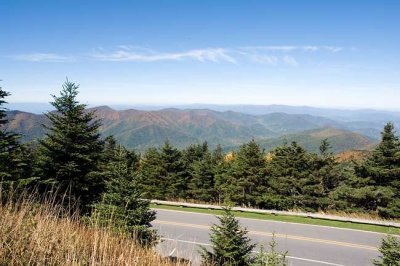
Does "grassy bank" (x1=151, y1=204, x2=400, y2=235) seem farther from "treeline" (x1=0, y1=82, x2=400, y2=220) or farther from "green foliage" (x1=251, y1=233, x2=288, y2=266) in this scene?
"green foliage" (x1=251, y1=233, x2=288, y2=266)

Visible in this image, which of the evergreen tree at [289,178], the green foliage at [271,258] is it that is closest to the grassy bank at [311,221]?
the evergreen tree at [289,178]

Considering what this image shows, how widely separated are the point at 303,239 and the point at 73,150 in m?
13.9

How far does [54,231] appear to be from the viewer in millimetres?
4348

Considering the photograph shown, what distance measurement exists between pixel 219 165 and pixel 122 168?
33549 mm

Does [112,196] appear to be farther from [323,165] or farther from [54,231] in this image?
[323,165]

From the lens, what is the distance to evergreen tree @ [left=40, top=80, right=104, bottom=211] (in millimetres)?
17781

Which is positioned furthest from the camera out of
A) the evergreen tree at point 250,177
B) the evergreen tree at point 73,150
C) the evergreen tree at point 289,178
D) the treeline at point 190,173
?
the evergreen tree at point 250,177

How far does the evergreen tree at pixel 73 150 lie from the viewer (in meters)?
17.8

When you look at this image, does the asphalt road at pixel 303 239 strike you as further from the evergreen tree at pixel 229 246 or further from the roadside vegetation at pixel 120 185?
the roadside vegetation at pixel 120 185

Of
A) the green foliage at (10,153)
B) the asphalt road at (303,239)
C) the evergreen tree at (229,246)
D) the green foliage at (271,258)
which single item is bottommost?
the asphalt road at (303,239)

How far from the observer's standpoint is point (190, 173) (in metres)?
46.1

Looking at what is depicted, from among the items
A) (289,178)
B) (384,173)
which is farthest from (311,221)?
(289,178)

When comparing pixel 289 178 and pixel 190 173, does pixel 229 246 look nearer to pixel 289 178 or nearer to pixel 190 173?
pixel 289 178

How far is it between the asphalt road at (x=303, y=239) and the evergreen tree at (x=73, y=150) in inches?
194
